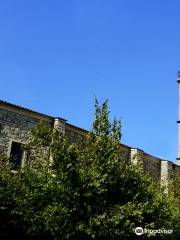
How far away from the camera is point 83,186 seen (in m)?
13.0

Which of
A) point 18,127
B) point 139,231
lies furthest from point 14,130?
point 139,231

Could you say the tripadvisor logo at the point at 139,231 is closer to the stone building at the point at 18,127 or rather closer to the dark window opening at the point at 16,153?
the stone building at the point at 18,127

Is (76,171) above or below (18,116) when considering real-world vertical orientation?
below

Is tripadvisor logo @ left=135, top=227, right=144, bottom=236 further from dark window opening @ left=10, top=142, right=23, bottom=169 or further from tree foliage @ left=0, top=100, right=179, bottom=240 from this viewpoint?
dark window opening @ left=10, top=142, right=23, bottom=169

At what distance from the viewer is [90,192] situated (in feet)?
42.6

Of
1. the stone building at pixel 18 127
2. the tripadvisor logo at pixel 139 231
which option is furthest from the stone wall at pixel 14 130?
the tripadvisor logo at pixel 139 231

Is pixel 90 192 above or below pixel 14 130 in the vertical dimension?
below

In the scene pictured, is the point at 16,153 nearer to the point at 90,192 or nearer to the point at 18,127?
the point at 18,127

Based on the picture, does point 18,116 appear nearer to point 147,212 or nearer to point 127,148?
point 127,148

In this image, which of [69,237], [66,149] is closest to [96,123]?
[66,149]

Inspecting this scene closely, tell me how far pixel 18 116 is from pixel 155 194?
9.95 meters

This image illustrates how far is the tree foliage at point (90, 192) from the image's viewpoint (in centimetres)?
1286

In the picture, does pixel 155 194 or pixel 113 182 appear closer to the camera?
pixel 113 182

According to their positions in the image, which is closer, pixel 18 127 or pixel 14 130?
pixel 14 130
